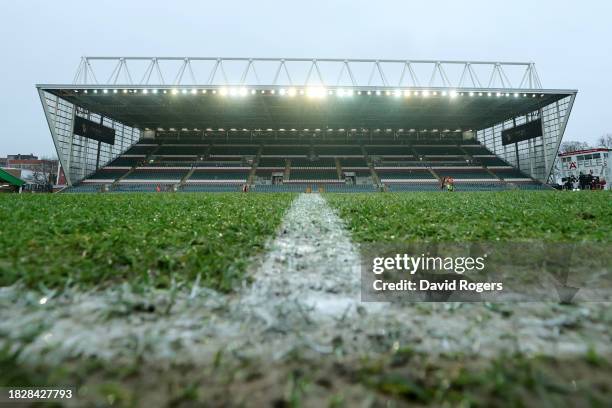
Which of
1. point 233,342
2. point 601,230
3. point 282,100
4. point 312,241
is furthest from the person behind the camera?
point 282,100

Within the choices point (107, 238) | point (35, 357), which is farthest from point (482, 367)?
point (107, 238)

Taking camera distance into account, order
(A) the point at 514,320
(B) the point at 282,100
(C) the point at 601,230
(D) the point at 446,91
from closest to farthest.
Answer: (A) the point at 514,320, (C) the point at 601,230, (D) the point at 446,91, (B) the point at 282,100

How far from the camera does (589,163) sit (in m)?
41.3

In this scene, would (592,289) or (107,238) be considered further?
(107,238)

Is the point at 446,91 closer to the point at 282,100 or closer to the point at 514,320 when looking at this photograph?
the point at 282,100

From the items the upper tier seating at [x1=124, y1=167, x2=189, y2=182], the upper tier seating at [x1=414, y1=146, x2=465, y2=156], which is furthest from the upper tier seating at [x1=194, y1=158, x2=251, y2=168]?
the upper tier seating at [x1=414, y1=146, x2=465, y2=156]

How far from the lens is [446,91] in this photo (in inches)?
1058

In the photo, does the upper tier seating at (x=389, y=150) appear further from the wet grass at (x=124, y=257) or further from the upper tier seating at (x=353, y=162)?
the wet grass at (x=124, y=257)

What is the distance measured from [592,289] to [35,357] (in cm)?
184

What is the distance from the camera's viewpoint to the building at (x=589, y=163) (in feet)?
129

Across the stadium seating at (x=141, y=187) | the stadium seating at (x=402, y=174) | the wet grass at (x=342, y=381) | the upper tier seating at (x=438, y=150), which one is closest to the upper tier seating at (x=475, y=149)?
the upper tier seating at (x=438, y=150)

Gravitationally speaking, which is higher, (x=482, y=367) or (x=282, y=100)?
(x=282, y=100)

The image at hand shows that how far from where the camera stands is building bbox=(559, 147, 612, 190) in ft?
129

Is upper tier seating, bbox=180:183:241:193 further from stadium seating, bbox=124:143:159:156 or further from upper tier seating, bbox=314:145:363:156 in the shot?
upper tier seating, bbox=314:145:363:156
